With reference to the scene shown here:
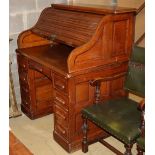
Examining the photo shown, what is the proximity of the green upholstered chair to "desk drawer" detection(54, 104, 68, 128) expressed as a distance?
201mm

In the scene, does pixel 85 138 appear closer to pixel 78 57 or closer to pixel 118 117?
pixel 118 117

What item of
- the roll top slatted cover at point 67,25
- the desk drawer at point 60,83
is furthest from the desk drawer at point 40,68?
the roll top slatted cover at point 67,25

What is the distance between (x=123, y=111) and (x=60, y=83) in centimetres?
68

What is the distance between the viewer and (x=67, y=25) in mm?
2977

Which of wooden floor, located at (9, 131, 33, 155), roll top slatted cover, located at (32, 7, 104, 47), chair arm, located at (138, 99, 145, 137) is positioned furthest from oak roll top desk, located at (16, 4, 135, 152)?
wooden floor, located at (9, 131, 33, 155)

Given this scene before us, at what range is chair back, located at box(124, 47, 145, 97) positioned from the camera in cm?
257

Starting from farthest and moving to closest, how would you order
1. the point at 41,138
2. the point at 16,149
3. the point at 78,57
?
the point at 41,138 → the point at 78,57 → the point at 16,149

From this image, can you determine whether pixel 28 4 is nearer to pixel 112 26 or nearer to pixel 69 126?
pixel 112 26

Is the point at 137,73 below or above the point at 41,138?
above

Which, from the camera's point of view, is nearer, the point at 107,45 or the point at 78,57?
the point at 78,57

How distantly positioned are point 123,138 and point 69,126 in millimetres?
700

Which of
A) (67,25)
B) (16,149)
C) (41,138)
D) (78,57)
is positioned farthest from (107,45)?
(16,149)

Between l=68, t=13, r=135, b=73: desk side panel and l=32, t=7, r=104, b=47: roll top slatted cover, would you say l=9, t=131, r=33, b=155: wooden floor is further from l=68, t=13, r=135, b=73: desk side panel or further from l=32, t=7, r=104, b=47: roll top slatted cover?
l=32, t=7, r=104, b=47: roll top slatted cover
